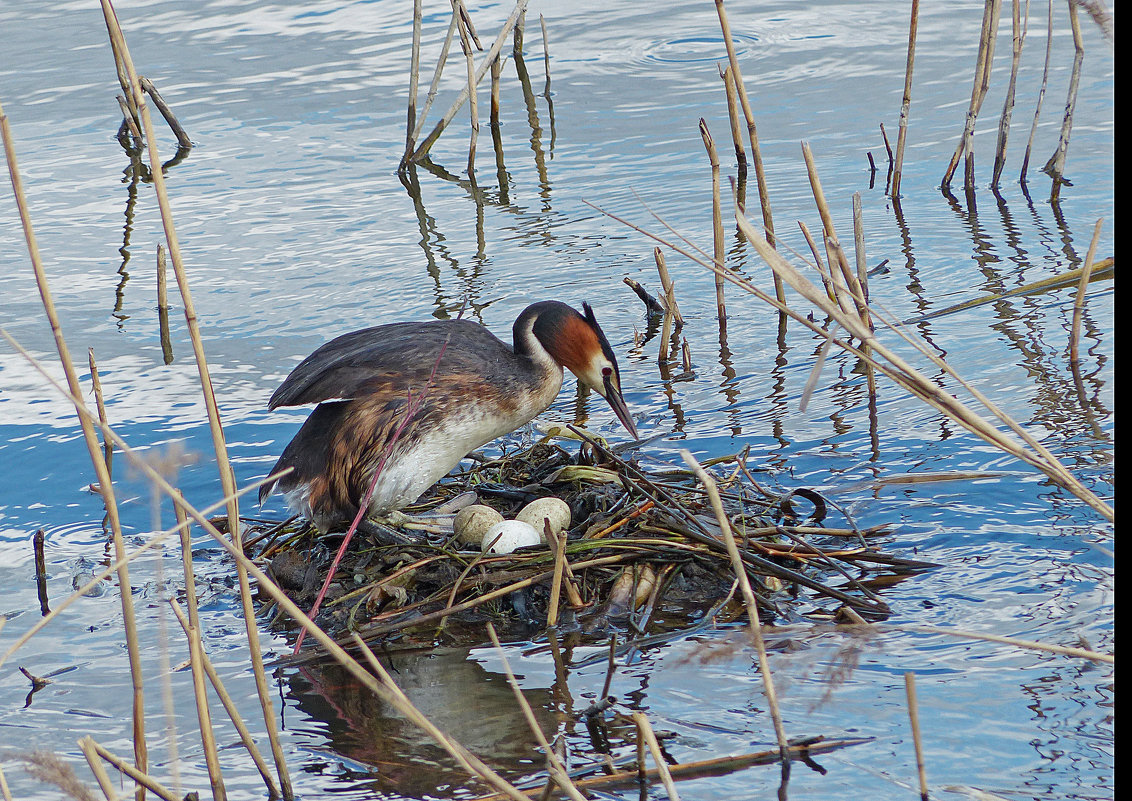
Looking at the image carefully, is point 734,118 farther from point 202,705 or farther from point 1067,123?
point 202,705

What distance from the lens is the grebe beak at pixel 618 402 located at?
4559 millimetres

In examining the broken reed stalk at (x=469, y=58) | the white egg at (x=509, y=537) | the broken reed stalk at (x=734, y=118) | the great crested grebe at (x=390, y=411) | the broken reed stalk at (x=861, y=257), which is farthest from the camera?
the broken reed stalk at (x=469, y=58)

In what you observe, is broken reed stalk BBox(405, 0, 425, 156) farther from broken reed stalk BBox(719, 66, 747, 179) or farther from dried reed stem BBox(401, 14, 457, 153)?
broken reed stalk BBox(719, 66, 747, 179)

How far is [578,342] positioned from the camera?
177 inches

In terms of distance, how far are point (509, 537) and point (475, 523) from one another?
183 mm

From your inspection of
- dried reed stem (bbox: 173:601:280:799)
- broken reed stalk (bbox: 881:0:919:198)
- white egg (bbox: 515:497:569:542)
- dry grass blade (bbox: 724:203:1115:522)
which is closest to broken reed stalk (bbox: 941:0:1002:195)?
broken reed stalk (bbox: 881:0:919:198)

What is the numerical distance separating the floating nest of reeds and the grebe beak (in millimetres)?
424

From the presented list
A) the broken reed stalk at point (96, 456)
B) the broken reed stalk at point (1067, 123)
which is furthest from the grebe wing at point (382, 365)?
the broken reed stalk at point (1067, 123)

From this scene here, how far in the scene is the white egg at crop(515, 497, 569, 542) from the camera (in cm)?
393

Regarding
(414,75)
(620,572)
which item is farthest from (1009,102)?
(620,572)

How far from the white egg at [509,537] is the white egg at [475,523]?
74 mm

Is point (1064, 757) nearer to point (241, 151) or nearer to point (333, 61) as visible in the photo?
point (241, 151)

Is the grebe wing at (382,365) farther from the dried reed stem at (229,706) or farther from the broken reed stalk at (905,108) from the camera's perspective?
the broken reed stalk at (905,108)

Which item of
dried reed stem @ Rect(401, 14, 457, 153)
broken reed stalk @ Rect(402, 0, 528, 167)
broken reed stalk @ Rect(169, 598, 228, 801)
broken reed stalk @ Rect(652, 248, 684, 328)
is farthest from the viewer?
dried reed stem @ Rect(401, 14, 457, 153)
